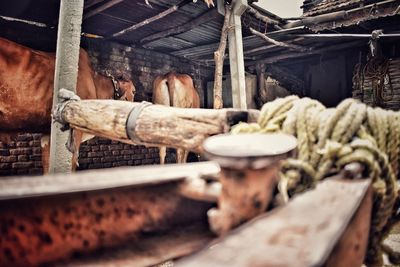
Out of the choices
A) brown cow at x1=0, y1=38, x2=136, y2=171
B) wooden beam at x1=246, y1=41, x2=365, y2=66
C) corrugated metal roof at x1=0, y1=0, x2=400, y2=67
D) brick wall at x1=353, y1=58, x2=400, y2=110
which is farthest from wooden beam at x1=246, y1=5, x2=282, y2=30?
brown cow at x1=0, y1=38, x2=136, y2=171

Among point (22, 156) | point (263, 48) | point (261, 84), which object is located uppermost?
point (263, 48)

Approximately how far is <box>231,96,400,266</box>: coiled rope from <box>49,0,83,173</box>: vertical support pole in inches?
96.4

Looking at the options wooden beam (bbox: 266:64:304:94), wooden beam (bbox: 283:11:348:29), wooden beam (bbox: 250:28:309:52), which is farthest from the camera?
wooden beam (bbox: 266:64:304:94)

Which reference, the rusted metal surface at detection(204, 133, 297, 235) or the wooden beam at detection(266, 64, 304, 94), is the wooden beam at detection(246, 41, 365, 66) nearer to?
the wooden beam at detection(266, 64, 304, 94)

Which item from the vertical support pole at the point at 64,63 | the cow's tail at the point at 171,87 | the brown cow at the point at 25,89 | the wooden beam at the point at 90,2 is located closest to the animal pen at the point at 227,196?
the vertical support pole at the point at 64,63

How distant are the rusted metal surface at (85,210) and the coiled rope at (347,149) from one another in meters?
0.32

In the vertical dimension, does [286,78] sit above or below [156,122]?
above

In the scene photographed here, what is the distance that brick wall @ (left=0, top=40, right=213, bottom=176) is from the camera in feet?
17.6

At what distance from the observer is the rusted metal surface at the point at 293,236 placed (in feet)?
1.47

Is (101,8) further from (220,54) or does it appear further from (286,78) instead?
(286,78)

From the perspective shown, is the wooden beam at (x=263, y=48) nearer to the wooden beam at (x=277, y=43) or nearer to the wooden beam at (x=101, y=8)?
the wooden beam at (x=277, y=43)

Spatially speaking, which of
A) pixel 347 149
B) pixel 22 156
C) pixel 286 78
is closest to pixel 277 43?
pixel 286 78

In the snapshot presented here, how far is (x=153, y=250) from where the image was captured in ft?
2.98

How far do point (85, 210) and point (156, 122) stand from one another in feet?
3.09
